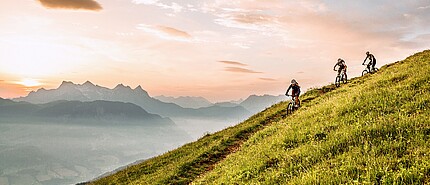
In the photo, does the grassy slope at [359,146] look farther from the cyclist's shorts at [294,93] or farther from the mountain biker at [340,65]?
the mountain biker at [340,65]

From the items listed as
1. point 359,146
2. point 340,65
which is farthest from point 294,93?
point 359,146

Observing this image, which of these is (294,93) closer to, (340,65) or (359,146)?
(340,65)

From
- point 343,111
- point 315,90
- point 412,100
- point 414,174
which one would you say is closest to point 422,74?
point 412,100

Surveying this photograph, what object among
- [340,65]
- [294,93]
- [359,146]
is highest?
[340,65]

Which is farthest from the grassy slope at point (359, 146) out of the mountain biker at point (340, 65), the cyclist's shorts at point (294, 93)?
the mountain biker at point (340, 65)

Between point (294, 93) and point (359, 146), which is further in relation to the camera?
point (294, 93)

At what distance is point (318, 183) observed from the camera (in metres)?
8.94

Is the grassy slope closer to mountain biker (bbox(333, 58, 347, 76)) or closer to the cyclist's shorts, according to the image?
the cyclist's shorts

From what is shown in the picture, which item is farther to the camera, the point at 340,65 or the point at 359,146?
the point at 340,65

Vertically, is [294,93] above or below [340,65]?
below

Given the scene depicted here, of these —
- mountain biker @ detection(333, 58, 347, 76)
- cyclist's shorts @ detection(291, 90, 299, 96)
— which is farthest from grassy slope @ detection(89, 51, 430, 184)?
mountain biker @ detection(333, 58, 347, 76)

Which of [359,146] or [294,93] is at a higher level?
[294,93]

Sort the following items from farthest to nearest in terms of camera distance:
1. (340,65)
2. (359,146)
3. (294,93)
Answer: (340,65)
(294,93)
(359,146)

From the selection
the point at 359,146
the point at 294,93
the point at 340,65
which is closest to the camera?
the point at 359,146
